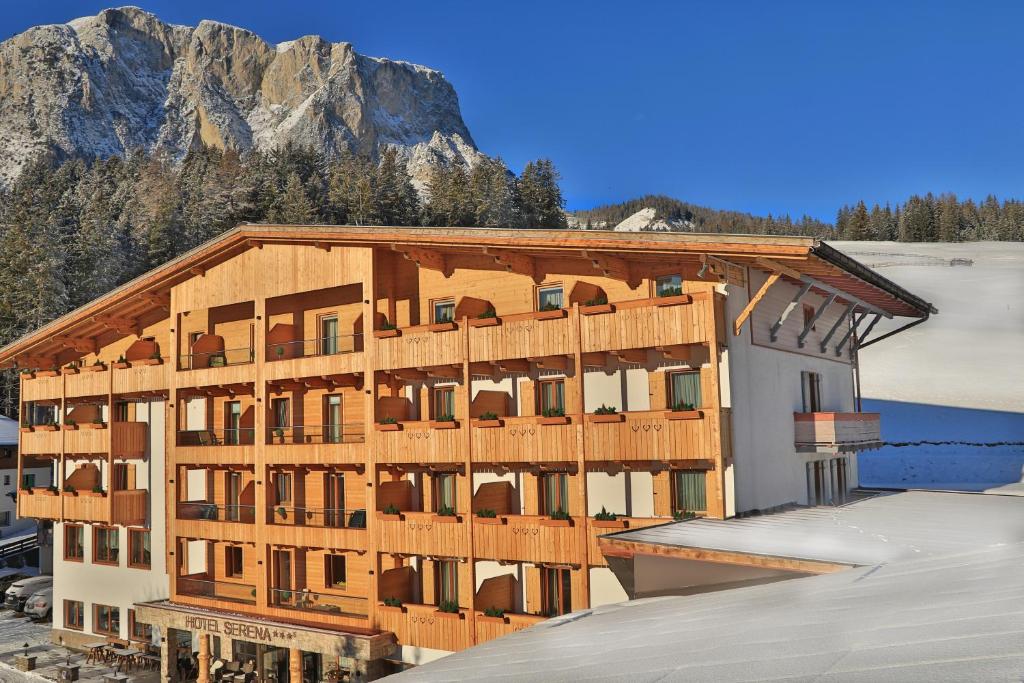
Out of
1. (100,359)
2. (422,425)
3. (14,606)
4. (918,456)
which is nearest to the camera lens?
(422,425)

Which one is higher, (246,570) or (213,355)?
(213,355)

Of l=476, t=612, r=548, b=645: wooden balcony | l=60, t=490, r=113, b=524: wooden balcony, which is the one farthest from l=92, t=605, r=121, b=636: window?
l=476, t=612, r=548, b=645: wooden balcony

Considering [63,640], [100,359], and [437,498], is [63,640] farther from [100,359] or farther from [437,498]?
[437,498]

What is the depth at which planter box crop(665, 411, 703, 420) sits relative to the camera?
2341 cm

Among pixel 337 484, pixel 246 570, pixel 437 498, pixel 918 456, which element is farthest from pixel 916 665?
pixel 918 456

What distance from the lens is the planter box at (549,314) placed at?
25.8 meters

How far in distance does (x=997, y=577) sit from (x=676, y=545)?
10.4 m

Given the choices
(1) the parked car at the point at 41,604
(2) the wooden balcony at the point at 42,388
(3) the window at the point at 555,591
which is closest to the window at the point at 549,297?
(3) the window at the point at 555,591

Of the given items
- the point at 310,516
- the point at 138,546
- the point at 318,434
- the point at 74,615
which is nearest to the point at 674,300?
the point at 318,434

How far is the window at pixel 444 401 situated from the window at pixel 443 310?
7.08 ft

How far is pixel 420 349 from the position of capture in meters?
28.4

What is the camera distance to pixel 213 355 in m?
35.3

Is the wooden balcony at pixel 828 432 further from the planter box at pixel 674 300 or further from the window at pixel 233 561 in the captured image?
the window at pixel 233 561

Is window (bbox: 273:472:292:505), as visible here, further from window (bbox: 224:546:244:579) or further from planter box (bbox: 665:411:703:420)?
planter box (bbox: 665:411:703:420)
